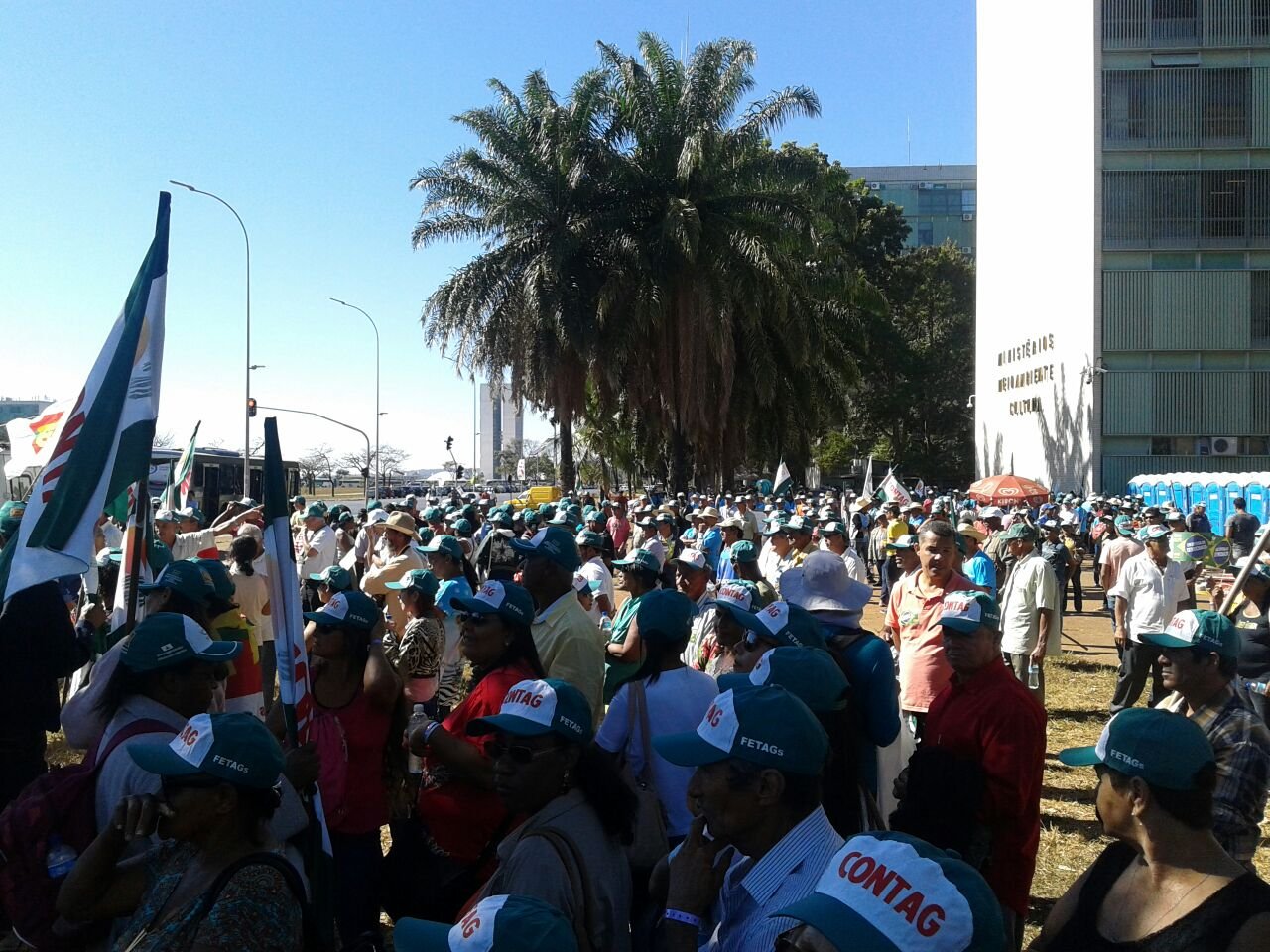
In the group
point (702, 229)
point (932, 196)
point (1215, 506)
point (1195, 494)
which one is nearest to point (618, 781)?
point (702, 229)

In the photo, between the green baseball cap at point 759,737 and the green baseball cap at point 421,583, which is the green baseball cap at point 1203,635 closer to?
the green baseball cap at point 759,737

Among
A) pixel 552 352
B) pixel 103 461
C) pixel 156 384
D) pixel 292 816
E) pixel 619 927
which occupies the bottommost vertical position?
pixel 619 927

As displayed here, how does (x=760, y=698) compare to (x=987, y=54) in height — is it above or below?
below

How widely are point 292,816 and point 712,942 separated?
1207 mm

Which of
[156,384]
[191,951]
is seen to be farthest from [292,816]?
[156,384]

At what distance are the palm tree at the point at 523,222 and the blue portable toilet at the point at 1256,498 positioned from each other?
1716 centimetres

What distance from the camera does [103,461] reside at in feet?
15.1

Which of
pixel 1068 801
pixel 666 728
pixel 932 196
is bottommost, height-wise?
pixel 1068 801

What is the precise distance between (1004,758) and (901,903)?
6.99 ft

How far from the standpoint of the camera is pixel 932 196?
11206 cm

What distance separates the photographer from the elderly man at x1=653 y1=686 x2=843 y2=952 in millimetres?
2400

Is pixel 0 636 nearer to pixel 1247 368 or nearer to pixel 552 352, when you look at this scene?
pixel 552 352

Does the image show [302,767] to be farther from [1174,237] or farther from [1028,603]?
[1174,237]

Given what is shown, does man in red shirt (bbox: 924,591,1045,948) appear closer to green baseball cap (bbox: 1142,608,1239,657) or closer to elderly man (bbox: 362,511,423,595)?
green baseball cap (bbox: 1142,608,1239,657)
